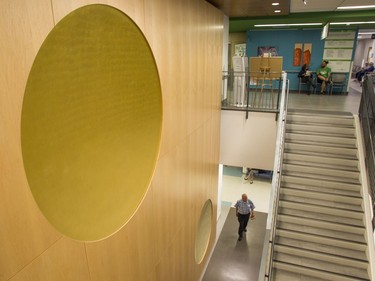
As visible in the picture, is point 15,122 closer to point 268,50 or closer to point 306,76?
point 306,76

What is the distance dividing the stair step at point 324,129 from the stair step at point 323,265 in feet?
10.4

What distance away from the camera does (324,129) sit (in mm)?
7387

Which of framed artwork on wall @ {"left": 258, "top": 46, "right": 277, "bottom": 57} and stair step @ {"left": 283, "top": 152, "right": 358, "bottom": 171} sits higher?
framed artwork on wall @ {"left": 258, "top": 46, "right": 277, "bottom": 57}

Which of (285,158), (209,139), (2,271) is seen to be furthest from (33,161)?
(285,158)

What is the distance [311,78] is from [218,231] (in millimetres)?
7759

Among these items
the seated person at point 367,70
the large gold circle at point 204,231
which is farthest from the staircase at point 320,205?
the seated person at point 367,70

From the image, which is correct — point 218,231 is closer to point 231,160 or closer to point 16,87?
point 231,160

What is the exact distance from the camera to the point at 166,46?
12.4ft

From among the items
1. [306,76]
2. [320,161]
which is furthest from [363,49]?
[320,161]

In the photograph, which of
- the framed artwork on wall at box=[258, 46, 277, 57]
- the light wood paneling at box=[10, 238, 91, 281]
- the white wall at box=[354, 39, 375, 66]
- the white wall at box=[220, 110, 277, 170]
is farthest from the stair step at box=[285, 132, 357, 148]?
the white wall at box=[354, 39, 375, 66]

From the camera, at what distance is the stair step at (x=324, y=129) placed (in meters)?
7.21

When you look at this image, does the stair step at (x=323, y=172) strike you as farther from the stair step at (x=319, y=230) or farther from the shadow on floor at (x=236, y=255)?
the shadow on floor at (x=236, y=255)

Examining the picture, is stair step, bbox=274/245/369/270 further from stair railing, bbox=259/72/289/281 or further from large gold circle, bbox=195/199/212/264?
large gold circle, bbox=195/199/212/264

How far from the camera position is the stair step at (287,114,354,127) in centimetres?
739
